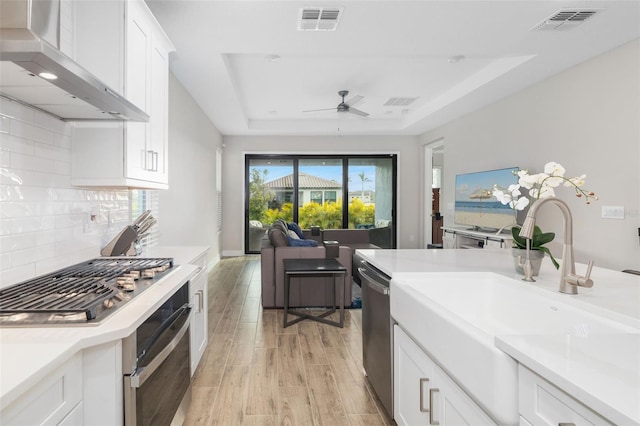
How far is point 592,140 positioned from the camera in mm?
3596

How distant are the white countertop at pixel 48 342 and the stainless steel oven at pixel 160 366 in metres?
0.06

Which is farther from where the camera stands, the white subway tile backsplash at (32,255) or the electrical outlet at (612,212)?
the electrical outlet at (612,212)

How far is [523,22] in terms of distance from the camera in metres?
2.87

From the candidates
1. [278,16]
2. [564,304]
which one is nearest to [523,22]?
[278,16]

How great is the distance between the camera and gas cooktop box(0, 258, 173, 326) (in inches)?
42.2

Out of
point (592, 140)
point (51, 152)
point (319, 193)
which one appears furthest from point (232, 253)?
point (592, 140)

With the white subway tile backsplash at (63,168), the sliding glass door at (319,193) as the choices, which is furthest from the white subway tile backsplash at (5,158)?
the sliding glass door at (319,193)

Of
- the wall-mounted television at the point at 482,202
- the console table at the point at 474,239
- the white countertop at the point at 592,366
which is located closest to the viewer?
the white countertop at the point at 592,366

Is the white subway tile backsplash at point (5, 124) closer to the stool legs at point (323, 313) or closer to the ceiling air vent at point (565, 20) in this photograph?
the stool legs at point (323, 313)

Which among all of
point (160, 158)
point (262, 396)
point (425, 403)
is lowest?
point (262, 396)

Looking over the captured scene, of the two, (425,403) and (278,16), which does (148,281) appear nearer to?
(425,403)

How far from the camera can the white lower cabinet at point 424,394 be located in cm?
107

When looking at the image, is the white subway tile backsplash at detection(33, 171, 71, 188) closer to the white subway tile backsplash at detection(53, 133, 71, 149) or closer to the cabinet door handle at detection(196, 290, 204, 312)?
the white subway tile backsplash at detection(53, 133, 71, 149)

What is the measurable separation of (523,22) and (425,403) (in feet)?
10.2
